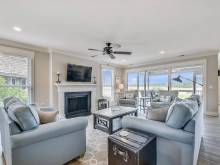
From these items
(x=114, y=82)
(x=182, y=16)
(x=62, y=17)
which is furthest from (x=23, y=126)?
(x=114, y=82)

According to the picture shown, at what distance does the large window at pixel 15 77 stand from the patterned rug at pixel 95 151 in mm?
2675

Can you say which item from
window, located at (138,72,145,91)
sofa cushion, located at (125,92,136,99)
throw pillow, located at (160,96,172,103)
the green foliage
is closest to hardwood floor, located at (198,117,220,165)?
throw pillow, located at (160,96,172,103)

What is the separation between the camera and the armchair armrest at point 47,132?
1622 mm

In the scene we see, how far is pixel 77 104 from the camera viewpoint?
5.77m

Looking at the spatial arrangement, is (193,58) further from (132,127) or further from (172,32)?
(132,127)

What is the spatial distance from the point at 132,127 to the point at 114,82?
5.87 m

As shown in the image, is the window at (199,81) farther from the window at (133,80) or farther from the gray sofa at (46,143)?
the gray sofa at (46,143)

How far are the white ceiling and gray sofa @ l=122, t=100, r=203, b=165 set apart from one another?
6.36 feet

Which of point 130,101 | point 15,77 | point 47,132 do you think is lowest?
point 130,101

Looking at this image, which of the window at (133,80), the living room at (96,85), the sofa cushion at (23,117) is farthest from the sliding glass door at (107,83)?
the sofa cushion at (23,117)

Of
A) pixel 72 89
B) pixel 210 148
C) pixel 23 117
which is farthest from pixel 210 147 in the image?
pixel 72 89

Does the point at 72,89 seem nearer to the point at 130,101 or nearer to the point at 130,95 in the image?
the point at 130,101

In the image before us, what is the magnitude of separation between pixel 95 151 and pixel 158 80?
18.4ft

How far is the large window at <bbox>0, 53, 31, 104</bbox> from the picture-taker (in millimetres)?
3971
